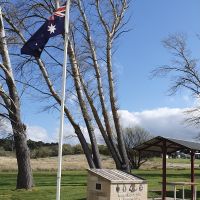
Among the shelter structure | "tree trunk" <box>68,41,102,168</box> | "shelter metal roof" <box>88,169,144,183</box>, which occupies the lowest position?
"shelter metal roof" <box>88,169,144,183</box>

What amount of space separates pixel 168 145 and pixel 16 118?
6.53 meters

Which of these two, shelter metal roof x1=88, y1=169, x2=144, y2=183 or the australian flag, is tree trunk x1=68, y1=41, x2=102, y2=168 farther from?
the australian flag

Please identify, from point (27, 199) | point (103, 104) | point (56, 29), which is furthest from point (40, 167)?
point (56, 29)

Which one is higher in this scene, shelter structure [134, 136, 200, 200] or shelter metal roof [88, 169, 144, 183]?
shelter structure [134, 136, 200, 200]

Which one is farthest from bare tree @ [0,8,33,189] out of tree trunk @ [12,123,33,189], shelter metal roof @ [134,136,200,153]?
shelter metal roof @ [134,136,200,153]

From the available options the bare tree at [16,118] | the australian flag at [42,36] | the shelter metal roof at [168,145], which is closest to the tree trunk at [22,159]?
the bare tree at [16,118]

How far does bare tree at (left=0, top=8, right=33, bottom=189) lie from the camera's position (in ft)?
70.4

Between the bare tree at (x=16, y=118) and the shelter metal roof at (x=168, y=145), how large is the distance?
4.90 meters

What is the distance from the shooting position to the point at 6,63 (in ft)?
71.7

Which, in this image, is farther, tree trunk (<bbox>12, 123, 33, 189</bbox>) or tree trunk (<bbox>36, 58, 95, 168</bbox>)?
tree trunk (<bbox>36, 58, 95, 168</bbox>)

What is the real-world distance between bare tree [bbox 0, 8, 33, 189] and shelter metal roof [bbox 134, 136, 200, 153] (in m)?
4.90

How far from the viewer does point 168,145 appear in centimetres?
2069

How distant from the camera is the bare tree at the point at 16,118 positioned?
2147 centimetres

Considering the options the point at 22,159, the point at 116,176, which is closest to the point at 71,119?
the point at 22,159
